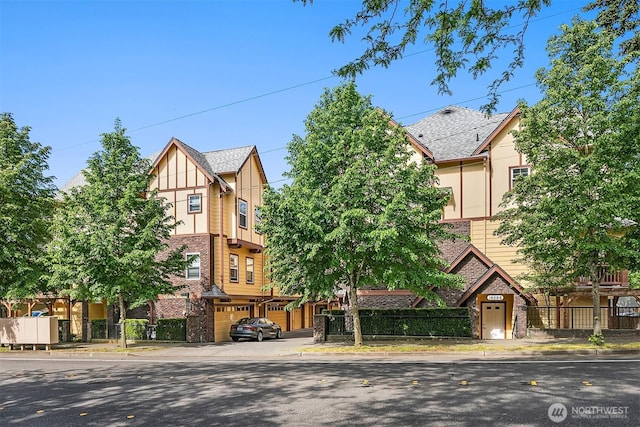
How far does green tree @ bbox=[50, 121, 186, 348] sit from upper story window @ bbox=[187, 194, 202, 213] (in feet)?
20.6

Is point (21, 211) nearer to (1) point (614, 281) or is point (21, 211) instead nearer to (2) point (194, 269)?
(2) point (194, 269)

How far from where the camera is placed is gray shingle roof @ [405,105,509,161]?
99.6ft

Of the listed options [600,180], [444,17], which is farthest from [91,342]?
[444,17]

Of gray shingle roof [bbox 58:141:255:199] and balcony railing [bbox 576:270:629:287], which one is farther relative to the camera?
gray shingle roof [bbox 58:141:255:199]

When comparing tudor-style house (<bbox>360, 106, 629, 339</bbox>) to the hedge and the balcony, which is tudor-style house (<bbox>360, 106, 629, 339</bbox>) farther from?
the hedge

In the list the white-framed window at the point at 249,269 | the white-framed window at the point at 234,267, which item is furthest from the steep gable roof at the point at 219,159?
the white-framed window at the point at 249,269

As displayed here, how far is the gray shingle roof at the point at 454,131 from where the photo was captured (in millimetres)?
30344

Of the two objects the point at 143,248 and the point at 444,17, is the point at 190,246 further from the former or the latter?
the point at 444,17

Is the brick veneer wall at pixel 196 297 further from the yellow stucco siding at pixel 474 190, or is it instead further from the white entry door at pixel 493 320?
the white entry door at pixel 493 320

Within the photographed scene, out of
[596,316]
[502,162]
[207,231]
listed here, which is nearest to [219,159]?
[207,231]

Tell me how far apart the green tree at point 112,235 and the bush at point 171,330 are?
15.6ft

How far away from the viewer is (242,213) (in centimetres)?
3400

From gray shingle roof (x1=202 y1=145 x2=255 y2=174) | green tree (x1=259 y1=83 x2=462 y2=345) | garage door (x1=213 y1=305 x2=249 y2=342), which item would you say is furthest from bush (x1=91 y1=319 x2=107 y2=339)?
green tree (x1=259 y1=83 x2=462 y2=345)

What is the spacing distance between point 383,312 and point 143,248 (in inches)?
464
